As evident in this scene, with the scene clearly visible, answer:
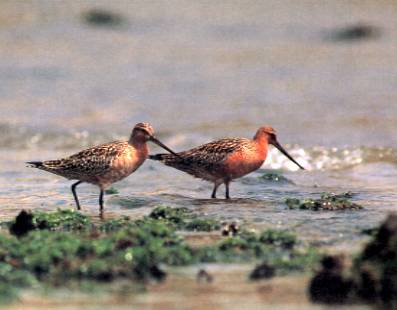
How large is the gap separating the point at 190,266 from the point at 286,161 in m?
7.96

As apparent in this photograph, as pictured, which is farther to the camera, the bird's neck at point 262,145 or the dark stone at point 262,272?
the bird's neck at point 262,145

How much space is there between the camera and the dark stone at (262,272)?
8758mm

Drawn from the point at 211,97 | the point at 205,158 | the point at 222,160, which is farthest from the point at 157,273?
the point at 211,97

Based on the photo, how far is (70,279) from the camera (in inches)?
344

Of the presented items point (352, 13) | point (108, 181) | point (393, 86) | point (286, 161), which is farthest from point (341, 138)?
point (352, 13)


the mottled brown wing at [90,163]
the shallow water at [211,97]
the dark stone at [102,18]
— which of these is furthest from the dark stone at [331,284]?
the dark stone at [102,18]

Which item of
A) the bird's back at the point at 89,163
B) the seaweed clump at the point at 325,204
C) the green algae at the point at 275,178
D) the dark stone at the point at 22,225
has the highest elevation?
the bird's back at the point at 89,163

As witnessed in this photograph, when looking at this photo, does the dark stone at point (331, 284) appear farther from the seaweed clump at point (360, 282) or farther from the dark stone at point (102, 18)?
the dark stone at point (102, 18)

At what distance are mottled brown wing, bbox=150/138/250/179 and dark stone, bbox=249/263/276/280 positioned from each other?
484cm

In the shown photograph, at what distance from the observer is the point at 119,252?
9273 millimetres

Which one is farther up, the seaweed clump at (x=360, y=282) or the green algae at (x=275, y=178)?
the green algae at (x=275, y=178)

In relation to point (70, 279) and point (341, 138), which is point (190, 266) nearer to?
point (70, 279)

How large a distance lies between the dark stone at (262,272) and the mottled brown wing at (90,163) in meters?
4.31

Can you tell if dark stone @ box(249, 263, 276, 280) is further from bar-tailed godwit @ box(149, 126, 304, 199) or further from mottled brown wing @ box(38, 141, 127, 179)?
bar-tailed godwit @ box(149, 126, 304, 199)
